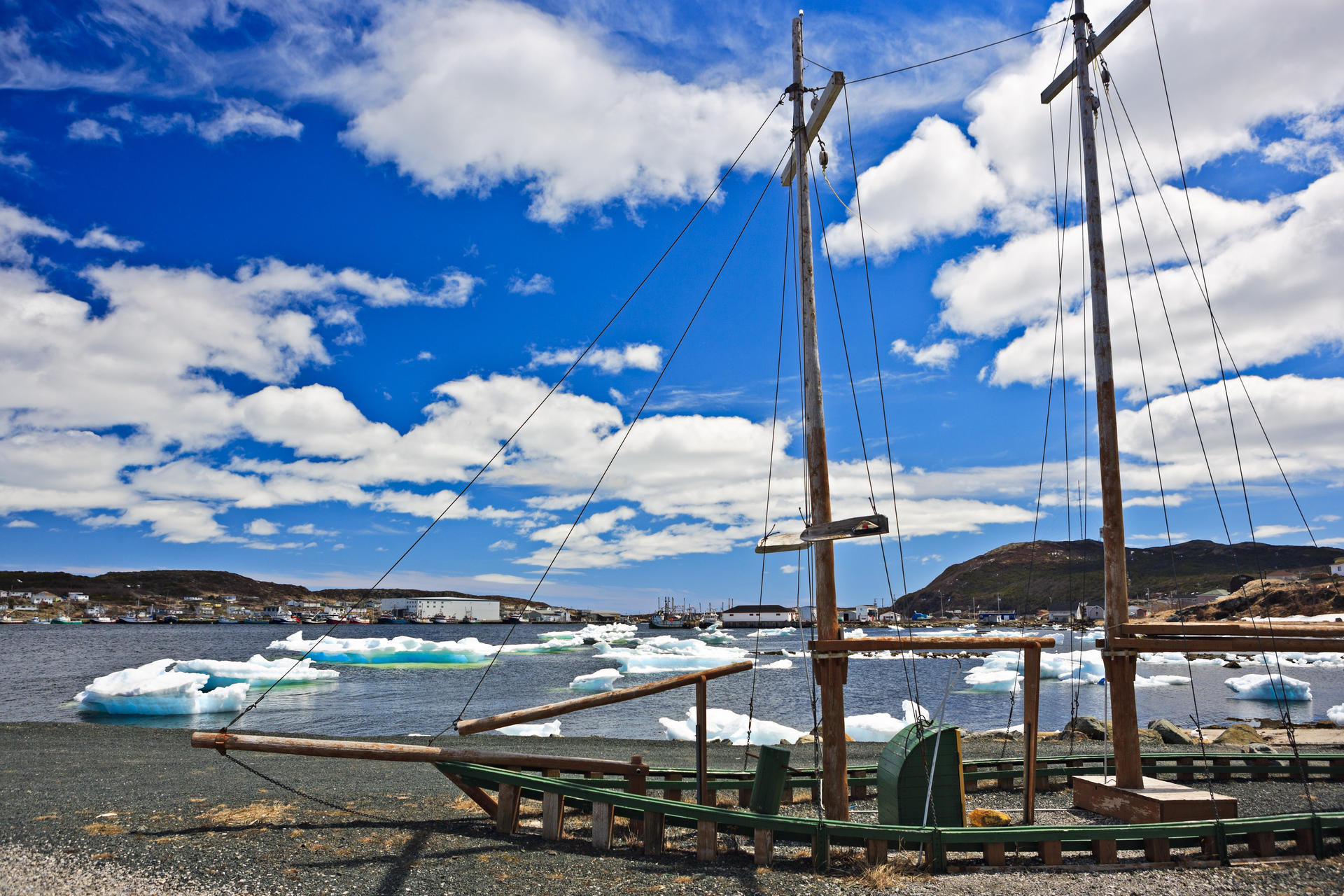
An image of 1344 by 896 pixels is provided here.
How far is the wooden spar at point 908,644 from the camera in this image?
8.26 meters

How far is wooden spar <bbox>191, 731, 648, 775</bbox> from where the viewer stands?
8.93m

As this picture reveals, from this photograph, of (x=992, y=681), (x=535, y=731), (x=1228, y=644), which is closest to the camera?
(x=1228, y=644)

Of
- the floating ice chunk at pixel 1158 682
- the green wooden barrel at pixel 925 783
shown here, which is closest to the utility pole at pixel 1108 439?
the green wooden barrel at pixel 925 783

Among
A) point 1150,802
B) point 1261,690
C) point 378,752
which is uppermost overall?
point 378,752

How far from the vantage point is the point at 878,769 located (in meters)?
9.48

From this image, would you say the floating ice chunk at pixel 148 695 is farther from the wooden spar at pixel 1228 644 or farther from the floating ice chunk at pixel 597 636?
the floating ice chunk at pixel 597 636

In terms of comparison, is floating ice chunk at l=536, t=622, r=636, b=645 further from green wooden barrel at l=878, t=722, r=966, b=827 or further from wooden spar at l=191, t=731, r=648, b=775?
green wooden barrel at l=878, t=722, r=966, b=827

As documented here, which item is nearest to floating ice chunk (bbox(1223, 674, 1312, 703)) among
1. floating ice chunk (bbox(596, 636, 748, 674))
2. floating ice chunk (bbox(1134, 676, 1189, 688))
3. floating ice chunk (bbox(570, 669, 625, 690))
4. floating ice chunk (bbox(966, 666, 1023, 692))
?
floating ice chunk (bbox(1134, 676, 1189, 688))

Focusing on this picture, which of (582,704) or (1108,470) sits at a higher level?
(1108,470)

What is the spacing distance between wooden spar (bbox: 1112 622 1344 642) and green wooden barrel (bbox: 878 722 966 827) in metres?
2.92

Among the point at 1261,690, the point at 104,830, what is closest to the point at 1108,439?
the point at 104,830

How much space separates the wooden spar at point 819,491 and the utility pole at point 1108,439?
3735 mm

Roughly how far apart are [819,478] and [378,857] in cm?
642

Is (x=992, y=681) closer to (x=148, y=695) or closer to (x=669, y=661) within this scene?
(x=669, y=661)
